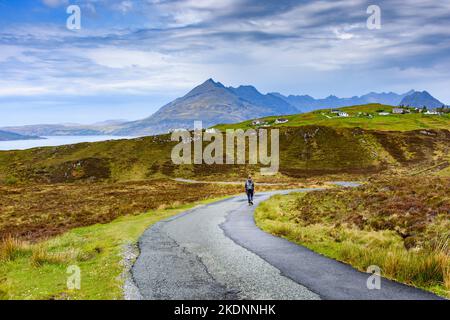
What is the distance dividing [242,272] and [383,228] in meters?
11.9

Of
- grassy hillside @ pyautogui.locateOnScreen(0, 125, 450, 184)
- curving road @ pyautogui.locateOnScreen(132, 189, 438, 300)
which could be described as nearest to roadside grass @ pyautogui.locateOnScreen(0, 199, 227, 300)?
curving road @ pyautogui.locateOnScreen(132, 189, 438, 300)

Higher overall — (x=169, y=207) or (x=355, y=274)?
(x=355, y=274)

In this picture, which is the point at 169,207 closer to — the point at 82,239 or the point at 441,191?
the point at 82,239

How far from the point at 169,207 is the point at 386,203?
2157 cm

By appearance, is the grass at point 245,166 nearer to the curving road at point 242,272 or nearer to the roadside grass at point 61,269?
the curving road at point 242,272

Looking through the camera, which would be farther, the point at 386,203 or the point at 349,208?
the point at 349,208

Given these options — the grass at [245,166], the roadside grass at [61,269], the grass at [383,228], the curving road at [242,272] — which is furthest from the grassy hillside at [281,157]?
the roadside grass at [61,269]

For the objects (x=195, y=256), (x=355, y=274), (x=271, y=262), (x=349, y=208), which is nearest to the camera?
(x=355, y=274)

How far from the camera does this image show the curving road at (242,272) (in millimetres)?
11078

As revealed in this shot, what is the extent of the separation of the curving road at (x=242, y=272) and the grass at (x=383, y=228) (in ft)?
2.71

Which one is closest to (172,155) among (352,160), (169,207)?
(352,160)

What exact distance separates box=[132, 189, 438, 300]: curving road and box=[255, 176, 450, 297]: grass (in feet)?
2.71

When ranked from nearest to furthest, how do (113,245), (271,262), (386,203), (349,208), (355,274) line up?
(355,274) < (271,262) < (113,245) < (386,203) < (349,208)
